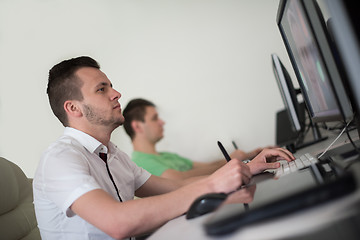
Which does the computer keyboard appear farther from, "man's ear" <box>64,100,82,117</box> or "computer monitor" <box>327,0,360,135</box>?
"man's ear" <box>64,100,82,117</box>

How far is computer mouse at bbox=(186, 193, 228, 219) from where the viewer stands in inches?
30.3

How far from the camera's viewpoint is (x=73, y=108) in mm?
1405

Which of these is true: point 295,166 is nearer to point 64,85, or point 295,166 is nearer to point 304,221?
point 304,221

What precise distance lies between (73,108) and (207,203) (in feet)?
2.70

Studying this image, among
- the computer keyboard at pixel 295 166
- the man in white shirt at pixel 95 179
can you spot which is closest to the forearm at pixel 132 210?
the man in white shirt at pixel 95 179

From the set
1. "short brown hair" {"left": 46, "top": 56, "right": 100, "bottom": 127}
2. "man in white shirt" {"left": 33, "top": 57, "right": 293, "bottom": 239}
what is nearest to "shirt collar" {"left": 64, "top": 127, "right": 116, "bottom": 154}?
"man in white shirt" {"left": 33, "top": 57, "right": 293, "bottom": 239}

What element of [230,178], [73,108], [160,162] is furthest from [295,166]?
[160,162]

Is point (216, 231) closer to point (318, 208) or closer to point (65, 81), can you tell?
point (318, 208)

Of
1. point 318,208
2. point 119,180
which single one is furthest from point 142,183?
point 318,208

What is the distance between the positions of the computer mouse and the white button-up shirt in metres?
0.28

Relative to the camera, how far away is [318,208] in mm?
419

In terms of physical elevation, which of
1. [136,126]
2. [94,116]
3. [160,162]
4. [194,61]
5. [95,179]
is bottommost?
[160,162]

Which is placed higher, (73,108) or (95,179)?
(73,108)

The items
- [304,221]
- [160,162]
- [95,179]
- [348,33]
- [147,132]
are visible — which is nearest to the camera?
[304,221]
